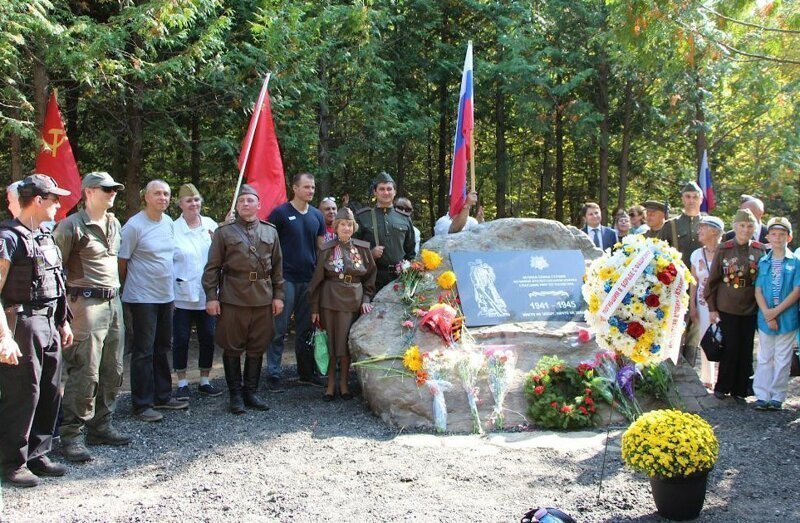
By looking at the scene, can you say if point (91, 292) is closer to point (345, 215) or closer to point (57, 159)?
point (345, 215)

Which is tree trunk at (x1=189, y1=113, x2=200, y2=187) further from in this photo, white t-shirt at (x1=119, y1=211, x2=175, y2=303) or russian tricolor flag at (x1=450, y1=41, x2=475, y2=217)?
white t-shirt at (x1=119, y1=211, x2=175, y2=303)

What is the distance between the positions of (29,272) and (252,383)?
2404 mm

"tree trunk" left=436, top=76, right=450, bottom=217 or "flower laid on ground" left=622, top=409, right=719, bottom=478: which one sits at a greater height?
"tree trunk" left=436, top=76, right=450, bottom=217

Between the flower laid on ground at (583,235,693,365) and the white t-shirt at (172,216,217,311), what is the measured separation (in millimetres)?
3662

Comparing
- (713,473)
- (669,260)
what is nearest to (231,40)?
(669,260)

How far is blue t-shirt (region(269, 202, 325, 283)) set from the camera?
6.68m

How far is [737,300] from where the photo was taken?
6.20 metres

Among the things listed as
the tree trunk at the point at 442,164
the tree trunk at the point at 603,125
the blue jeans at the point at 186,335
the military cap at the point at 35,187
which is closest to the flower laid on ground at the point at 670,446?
the military cap at the point at 35,187

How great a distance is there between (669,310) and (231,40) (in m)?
8.69

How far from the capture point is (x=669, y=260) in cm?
423

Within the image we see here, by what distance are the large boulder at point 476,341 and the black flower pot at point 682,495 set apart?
1727 millimetres

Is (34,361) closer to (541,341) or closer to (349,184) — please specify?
(541,341)

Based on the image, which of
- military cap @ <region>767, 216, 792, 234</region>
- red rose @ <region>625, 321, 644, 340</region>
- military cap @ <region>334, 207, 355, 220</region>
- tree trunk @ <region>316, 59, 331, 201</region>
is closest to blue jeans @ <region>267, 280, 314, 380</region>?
military cap @ <region>334, 207, 355, 220</region>

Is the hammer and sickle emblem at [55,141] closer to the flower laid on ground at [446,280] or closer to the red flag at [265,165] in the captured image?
the red flag at [265,165]
